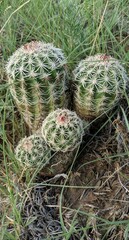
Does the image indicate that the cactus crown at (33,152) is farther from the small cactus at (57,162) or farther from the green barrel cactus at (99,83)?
the green barrel cactus at (99,83)

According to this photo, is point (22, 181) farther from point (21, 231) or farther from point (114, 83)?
point (114, 83)

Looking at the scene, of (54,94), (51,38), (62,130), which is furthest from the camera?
(51,38)

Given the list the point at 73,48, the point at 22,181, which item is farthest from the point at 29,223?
the point at 73,48

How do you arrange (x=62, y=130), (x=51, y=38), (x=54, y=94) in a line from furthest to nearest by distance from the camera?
1. (x=51, y=38)
2. (x=54, y=94)
3. (x=62, y=130)

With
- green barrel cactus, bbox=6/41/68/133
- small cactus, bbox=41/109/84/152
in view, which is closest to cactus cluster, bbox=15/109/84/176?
small cactus, bbox=41/109/84/152

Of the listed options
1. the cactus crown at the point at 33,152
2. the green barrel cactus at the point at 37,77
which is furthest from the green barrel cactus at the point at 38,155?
the green barrel cactus at the point at 37,77

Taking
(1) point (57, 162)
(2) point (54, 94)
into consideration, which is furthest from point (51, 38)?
(1) point (57, 162)

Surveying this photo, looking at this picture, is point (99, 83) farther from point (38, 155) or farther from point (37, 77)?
point (38, 155)
